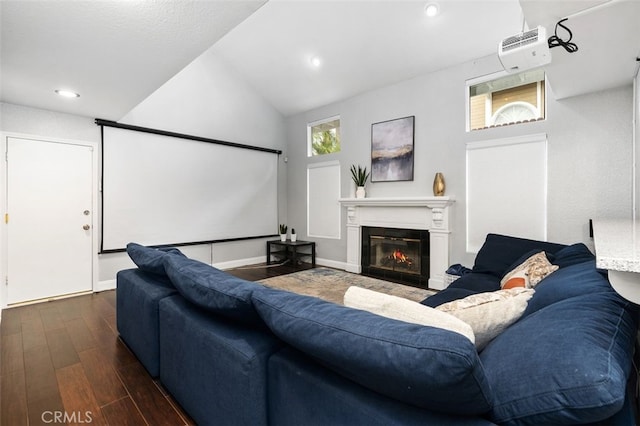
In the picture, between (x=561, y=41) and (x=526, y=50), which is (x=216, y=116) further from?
(x=561, y=41)

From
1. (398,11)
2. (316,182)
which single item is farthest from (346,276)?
(398,11)

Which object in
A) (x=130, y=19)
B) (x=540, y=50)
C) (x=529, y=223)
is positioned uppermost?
Answer: (x=130, y=19)

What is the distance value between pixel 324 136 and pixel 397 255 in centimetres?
275

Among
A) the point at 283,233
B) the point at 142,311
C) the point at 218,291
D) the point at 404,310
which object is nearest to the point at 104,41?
the point at 142,311

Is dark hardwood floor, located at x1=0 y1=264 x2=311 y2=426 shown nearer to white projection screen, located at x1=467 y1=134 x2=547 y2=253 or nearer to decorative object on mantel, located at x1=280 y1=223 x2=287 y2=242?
decorative object on mantel, located at x1=280 y1=223 x2=287 y2=242

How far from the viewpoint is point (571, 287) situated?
1.26 metres

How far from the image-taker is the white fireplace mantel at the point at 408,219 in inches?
163

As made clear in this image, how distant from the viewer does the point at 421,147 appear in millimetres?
4453

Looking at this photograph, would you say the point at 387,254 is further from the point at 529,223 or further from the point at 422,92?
the point at 422,92

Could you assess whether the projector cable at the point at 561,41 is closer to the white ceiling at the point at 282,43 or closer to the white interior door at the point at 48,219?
the white ceiling at the point at 282,43

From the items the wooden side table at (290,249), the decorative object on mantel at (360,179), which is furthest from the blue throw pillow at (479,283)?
the wooden side table at (290,249)

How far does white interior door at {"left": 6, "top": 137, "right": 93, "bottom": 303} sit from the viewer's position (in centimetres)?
353

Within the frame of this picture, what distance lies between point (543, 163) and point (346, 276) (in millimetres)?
3059

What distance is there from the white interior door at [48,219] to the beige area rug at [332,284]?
249 centimetres
